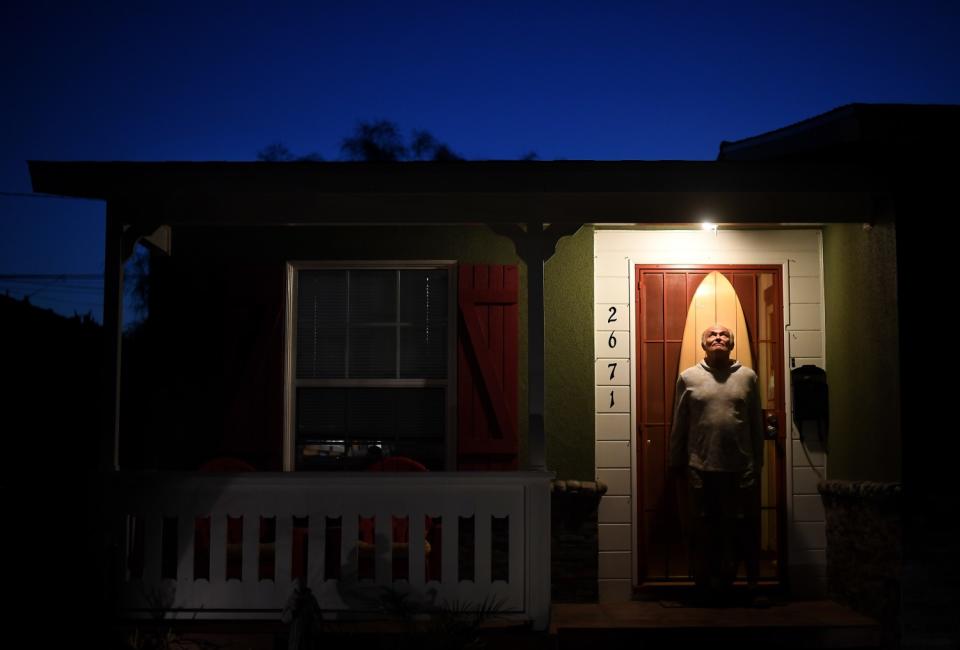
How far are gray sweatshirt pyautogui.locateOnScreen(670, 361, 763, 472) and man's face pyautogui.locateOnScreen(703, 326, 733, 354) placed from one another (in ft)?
0.47

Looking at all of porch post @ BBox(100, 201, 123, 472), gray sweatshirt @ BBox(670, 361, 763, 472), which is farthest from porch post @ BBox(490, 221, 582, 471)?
porch post @ BBox(100, 201, 123, 472)

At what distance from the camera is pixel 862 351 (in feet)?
20.0

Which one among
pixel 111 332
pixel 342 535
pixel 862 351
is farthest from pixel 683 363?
pixel 111 332

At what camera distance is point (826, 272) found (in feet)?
22.1

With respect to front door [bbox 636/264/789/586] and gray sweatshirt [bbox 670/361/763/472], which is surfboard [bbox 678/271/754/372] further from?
gray sweatshirt [bbox 670/361/763/472]

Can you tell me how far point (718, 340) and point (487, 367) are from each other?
148 centimetres

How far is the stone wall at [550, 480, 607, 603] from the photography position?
6.48 meters

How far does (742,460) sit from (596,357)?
1145mm

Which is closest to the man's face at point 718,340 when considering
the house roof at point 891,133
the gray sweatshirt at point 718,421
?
the gray sweatshirt at point 718,421

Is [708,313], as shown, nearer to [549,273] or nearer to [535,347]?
[549,273]

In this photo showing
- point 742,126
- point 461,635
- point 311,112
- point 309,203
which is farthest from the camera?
point 742,126

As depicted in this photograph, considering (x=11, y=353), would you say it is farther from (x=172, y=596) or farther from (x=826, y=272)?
(x=826, y=272)

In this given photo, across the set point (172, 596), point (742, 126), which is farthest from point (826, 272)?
point (742, 126)

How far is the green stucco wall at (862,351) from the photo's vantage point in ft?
18.6
